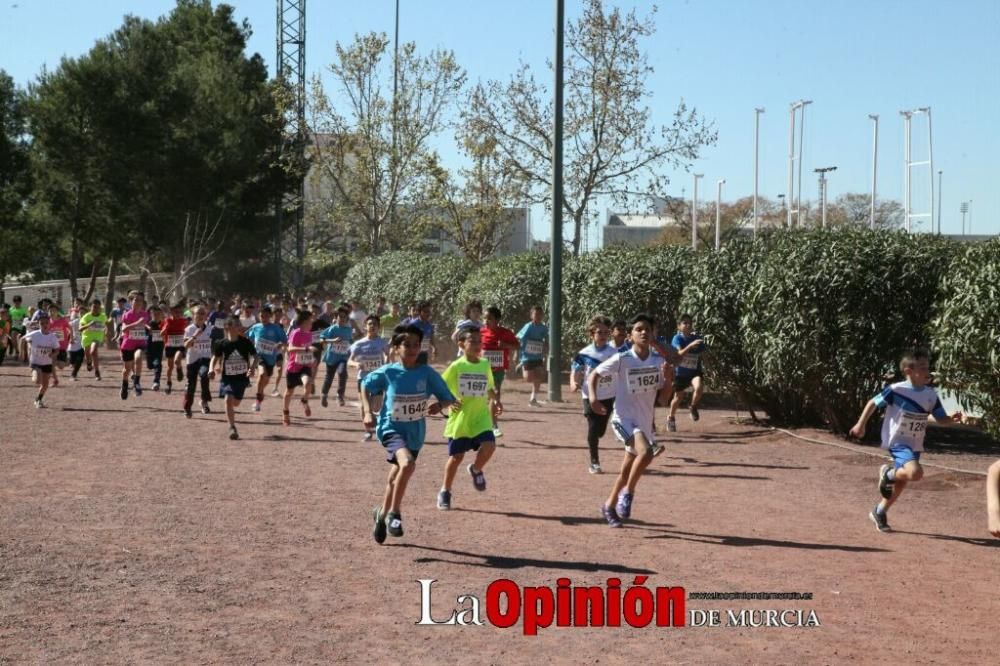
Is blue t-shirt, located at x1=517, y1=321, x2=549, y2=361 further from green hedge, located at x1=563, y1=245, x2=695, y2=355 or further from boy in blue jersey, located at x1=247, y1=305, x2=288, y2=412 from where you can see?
boy in blue jersey, located at x1=247, y1=305, x2=288, y2=412

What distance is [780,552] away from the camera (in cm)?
934

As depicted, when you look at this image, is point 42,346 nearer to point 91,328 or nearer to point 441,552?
point 91,328

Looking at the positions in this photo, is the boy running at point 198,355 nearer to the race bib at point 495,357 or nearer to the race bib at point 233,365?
the race bib at point 233,365

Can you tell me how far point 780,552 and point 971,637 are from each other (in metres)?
2.40

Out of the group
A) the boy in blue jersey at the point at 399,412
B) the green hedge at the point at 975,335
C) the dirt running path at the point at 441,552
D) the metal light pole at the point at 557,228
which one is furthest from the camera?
the metal light pole at the point at 557,228

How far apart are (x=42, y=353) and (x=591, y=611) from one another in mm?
15679

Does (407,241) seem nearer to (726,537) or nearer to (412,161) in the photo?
(412,161)

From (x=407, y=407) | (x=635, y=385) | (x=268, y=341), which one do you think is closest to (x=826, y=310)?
(x=635, y=385)

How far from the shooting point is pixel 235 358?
54.6ft

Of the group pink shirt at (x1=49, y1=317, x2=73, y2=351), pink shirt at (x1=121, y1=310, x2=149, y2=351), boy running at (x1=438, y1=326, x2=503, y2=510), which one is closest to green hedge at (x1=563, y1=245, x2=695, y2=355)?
pink shirt at (x1=121, y1=310, x2=149, y2=351)

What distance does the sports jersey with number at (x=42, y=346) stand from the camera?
20688 mm

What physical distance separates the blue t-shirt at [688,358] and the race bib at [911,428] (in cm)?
834

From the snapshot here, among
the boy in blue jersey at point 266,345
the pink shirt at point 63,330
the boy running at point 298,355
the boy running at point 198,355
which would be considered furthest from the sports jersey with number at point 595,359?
the pink shirt at point 63,330

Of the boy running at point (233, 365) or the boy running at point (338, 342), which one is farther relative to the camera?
the boy running at point (338, 342)
